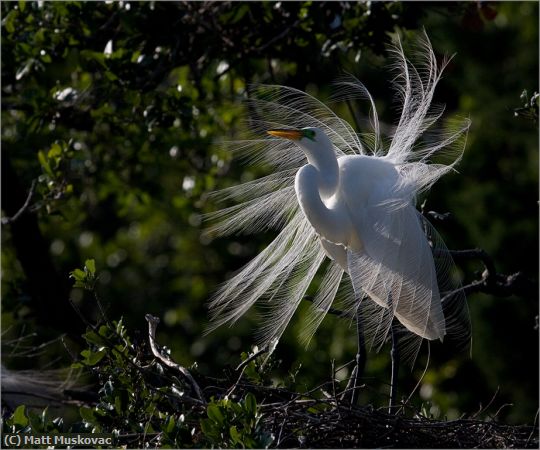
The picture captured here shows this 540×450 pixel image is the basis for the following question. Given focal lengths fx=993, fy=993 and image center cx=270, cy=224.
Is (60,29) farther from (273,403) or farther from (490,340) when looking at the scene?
(490,340)

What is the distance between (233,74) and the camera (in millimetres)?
4547

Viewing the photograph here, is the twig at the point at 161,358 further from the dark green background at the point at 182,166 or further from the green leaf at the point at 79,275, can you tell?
the dark green background at the point at 182,166

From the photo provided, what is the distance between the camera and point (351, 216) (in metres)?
3.42

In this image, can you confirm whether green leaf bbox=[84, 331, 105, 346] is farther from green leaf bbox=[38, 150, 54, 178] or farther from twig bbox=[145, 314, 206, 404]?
green leaf bbox=[38, 150, 54, 178]

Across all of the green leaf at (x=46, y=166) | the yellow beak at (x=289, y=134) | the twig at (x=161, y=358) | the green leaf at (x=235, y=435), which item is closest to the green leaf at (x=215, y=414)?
the green leaf at (x=235, y=435)

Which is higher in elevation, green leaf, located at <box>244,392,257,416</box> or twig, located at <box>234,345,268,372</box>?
green leaf, located at <box>244,392,257,416</box>

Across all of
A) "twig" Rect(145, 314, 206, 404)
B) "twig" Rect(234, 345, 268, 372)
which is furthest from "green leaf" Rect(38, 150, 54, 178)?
"twig" Rect(234, 345, 268, 372)

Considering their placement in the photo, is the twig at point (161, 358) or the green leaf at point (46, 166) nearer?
the twig at point (161, 358)

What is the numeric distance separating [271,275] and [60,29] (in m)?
1.38

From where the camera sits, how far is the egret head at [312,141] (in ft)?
10.7

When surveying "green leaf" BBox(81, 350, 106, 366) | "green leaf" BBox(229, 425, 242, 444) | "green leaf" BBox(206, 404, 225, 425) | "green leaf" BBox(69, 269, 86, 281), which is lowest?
"green leaf" BBox(229, 425, 242, 444)

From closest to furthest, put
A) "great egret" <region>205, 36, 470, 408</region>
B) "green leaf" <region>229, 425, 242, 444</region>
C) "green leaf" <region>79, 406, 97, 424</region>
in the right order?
"green leaf" <region>229, 425, 242, 444</region>, "green leaf" <region>79, 406, 97, 424</region>, "great egret" <region>205, 36, 470, 408</region>

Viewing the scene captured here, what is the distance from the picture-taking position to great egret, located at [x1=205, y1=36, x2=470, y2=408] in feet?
11.0

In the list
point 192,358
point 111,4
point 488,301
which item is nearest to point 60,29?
point 111,4
